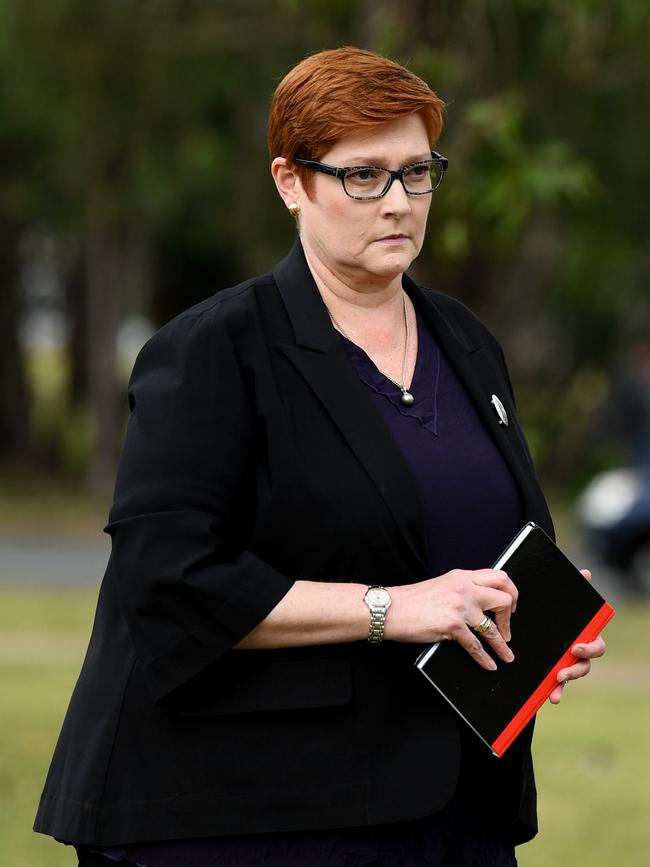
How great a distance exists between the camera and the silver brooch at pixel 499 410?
2.85 m

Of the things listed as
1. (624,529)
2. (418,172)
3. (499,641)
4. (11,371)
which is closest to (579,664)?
(499,641)

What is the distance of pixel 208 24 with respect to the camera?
13859 mm

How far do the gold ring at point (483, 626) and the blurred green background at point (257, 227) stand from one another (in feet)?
4.08

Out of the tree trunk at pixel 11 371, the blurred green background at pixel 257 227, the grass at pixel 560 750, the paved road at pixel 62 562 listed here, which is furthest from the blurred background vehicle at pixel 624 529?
the tree trunk at pixel 11 371

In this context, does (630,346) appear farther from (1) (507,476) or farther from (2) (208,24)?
(1) (507,476)

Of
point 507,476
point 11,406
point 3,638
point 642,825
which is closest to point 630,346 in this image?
point 11,406

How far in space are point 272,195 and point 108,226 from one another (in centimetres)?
278

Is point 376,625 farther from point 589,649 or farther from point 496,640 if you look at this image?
point 589,649

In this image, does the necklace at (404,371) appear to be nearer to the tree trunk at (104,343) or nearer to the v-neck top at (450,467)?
the v-neck top at (450,467)

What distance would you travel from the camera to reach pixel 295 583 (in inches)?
99.6

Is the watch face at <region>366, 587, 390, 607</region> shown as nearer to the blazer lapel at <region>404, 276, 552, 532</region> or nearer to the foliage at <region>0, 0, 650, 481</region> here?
the blazer lapel at <region>404, 276, 552, 532</region>

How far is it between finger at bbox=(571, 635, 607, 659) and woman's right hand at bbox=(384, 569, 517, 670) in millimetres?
201

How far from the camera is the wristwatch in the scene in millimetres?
2523

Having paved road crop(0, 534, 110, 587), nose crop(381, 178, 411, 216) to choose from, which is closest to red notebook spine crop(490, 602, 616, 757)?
nose crop(381, 178, 411, 216)
